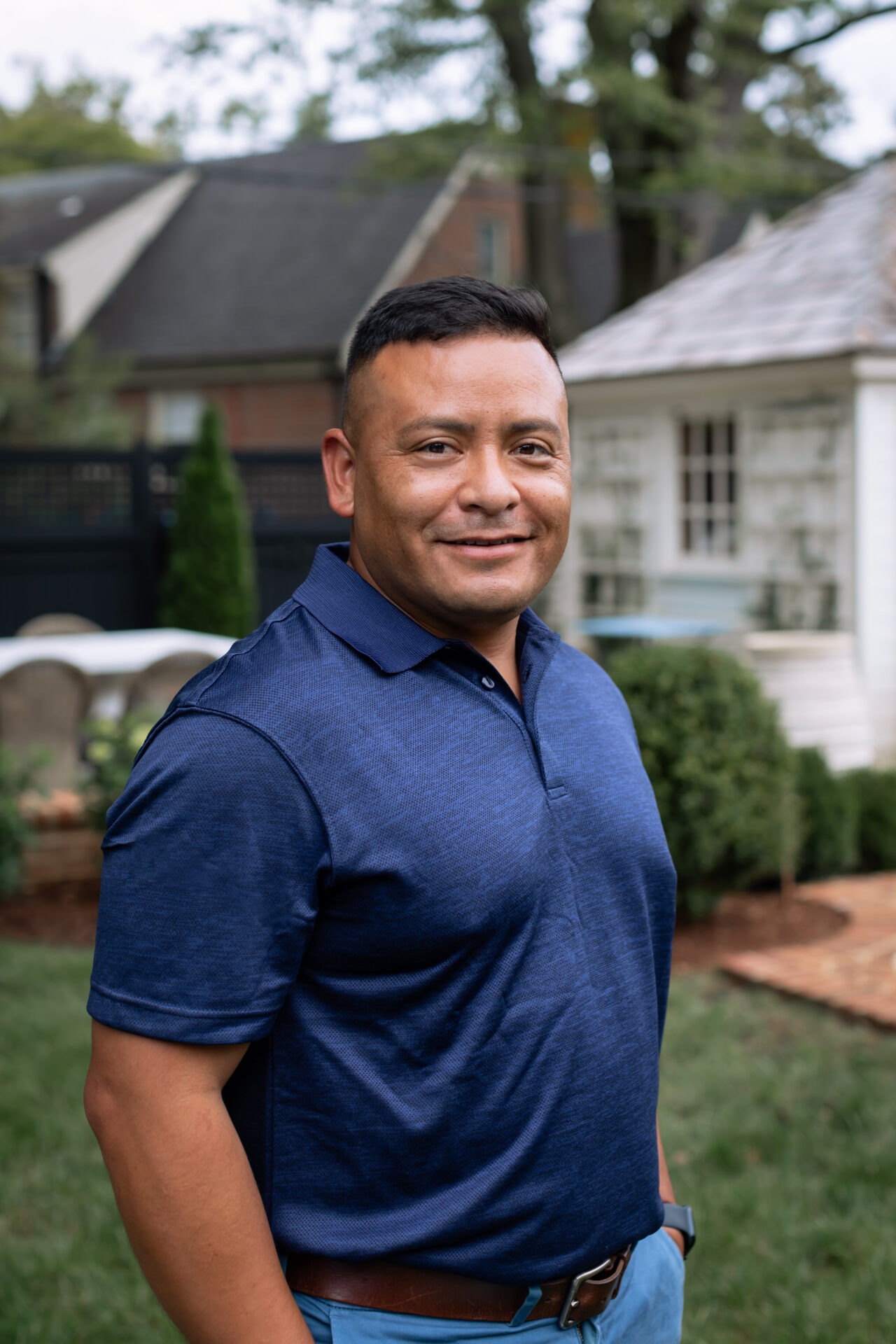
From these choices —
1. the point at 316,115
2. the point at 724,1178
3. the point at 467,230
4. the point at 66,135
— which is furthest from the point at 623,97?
the point at 66,135

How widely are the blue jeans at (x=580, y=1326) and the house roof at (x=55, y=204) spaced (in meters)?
24.9

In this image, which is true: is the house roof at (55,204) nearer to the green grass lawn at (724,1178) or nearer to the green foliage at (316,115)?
the green foliage at (316,115)

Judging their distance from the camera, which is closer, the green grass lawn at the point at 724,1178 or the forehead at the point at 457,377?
the forehead at the point at 457,377

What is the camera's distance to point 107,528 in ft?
40.5

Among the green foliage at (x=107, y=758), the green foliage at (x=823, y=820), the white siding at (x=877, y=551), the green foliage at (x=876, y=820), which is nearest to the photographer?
the green foliage at (x=107, y=758)

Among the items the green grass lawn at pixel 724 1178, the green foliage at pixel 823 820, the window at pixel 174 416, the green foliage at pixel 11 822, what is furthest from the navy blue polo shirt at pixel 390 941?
the window at pixel 174 416

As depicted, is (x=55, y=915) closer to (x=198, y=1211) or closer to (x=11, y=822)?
(x=11, y=822)

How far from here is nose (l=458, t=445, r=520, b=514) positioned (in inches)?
61.3

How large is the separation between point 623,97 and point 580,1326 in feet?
53.3

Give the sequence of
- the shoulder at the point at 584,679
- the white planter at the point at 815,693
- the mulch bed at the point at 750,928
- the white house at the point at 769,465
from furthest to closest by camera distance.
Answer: the white house at the point at 769,465 < the white planter at the point at 815,693 < the mulch bed at the point at 750,928 < the shoulder at the point at 584,679

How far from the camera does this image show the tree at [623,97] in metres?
16.5

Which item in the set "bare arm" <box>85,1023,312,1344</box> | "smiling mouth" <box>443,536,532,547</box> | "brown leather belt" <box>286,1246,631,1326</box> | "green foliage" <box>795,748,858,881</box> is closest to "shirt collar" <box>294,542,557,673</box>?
"smiling mouth" <box>443,536,532,547</box>

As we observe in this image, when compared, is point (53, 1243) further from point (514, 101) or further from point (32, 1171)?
point (514, 101)

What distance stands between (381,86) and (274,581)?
8.21m
